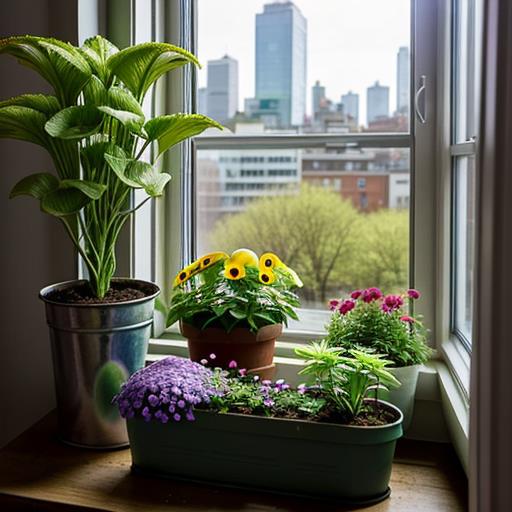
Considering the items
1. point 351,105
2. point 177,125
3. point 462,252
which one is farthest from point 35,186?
point 462,252

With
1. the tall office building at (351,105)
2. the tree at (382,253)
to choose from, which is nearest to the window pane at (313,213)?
the tree at (382,253)

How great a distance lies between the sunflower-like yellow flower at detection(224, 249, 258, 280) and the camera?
1809 millimetres

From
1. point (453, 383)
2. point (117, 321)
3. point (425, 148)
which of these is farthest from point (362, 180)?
point (117, 321)

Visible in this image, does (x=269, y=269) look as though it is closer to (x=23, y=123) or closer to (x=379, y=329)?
(x=379, y=329)

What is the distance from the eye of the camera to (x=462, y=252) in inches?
72.1

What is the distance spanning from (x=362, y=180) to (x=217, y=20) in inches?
24.6

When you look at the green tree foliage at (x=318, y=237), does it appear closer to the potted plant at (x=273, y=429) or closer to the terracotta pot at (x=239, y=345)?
the terracotta pot at (x=239, y=345)

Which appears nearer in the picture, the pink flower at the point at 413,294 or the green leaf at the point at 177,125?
the green leaf at the point at 177,125

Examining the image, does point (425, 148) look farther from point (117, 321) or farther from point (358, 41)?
point (117, 321)

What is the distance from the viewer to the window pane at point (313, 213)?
7.06 ft

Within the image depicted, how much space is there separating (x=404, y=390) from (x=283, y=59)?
1.00 meters

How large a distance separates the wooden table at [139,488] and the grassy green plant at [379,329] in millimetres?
242

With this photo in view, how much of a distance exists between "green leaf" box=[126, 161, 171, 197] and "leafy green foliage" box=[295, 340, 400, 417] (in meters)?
0.45

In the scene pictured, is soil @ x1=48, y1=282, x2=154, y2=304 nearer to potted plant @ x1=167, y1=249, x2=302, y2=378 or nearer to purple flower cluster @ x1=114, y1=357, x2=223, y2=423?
potted plant @ x1=167, y1=249, x2=302, y2=378
